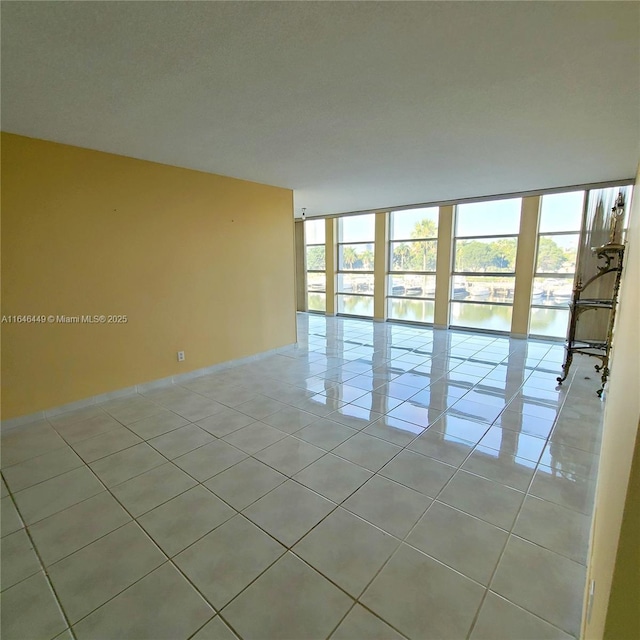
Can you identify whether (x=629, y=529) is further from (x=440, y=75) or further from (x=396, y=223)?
(x=396, y=223)

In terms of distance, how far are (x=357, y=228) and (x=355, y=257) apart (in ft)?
2.29

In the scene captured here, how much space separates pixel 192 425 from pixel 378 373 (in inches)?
92.7

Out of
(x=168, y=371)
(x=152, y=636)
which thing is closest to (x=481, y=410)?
(x=152, y=636)

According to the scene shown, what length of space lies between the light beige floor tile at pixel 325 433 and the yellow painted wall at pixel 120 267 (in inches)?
82.6

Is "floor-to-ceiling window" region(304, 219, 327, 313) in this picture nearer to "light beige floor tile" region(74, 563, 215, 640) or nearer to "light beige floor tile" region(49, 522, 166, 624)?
"light beige floor tile" region(49, 522, 166, 624)

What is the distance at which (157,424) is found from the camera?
312 centimetres

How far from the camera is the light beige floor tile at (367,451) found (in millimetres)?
2483

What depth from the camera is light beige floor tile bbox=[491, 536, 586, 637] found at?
1.43 m

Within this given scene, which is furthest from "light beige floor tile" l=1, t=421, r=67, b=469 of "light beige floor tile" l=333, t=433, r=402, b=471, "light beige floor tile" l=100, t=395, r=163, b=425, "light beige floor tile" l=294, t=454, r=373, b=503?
"light beige floor tile" l=333, t=433, r=402, b=471

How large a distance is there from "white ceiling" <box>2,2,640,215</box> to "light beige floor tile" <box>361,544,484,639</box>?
8.36 feet

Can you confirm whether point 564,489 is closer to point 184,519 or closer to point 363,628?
point 363,628

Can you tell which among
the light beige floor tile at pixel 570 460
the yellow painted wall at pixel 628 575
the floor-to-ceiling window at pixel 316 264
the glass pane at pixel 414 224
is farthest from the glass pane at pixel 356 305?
the yellow painted wall at pixel 628 575

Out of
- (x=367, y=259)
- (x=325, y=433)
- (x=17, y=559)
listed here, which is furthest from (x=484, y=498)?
(x=367, y=259)

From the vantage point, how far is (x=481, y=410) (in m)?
3.34
